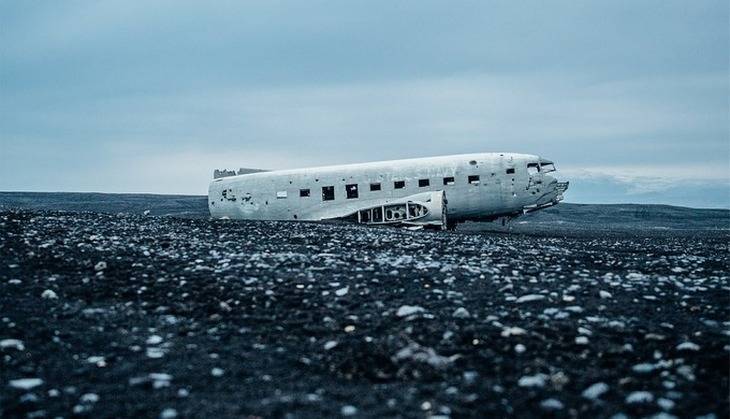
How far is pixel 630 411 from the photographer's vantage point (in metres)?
4.35

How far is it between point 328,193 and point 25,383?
25589mm

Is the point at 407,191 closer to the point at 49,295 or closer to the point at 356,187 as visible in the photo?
the point at 356,187

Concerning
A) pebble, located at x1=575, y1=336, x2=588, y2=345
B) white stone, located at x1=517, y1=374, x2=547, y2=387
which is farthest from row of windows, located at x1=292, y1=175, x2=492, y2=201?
white stone, located at x1=517, y1=374, x2=547, y2=387

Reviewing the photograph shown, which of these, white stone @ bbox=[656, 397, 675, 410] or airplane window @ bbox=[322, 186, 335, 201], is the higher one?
airplane window @ bbox=[322, 186, 335, 201]

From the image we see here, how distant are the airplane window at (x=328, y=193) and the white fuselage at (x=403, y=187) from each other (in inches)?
2.3

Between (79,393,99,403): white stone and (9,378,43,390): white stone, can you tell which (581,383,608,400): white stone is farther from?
(9,378,43,390): white stone

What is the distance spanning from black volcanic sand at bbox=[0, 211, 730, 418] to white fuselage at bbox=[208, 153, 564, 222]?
17507 millimetres

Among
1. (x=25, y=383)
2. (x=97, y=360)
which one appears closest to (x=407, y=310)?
(x=97, y=360)

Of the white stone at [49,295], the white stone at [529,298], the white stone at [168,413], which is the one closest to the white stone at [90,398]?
the white stone at [168,413]

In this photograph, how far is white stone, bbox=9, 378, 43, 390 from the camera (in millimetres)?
4914

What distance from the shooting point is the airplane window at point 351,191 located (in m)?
30.2

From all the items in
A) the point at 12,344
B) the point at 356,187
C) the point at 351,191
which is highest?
the point at 356,187

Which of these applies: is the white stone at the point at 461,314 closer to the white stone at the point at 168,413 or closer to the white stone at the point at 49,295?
the white stone at the point at 168,413

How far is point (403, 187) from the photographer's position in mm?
29609
